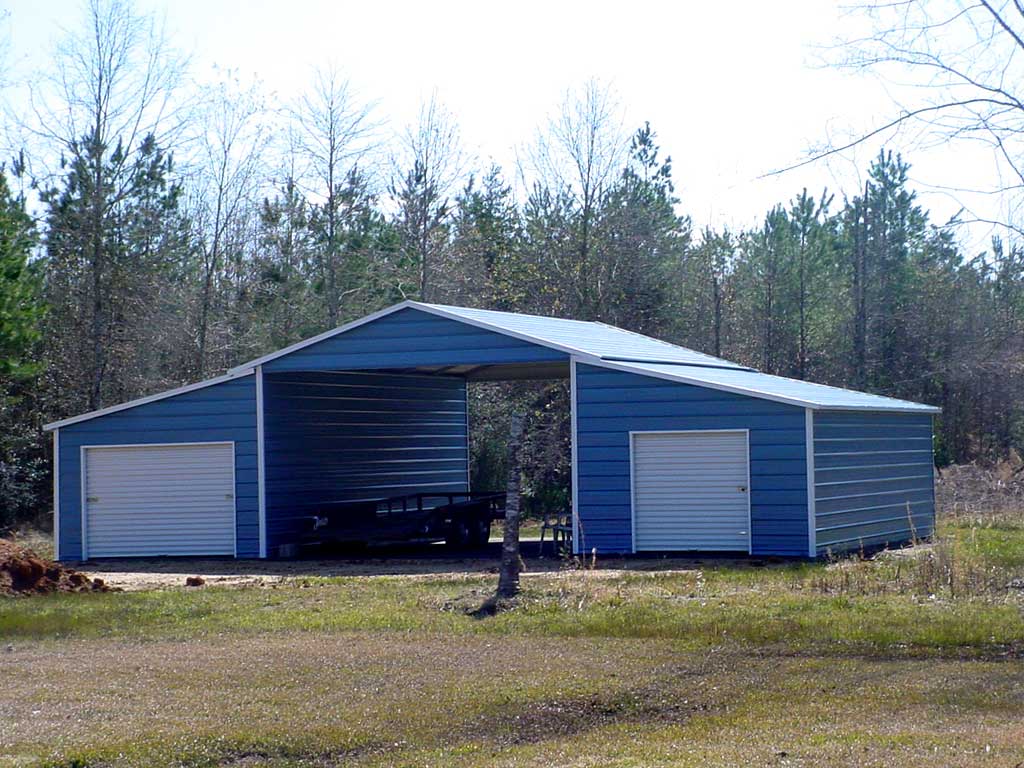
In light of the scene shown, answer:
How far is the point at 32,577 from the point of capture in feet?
56.2

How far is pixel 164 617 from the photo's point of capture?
14336 millimetres

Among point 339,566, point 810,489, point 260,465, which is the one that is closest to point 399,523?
point 339,566

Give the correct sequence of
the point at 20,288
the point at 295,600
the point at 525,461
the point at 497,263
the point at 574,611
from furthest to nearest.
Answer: the point at 497,263 → the point at 525,461 → the point at 20,288 → the point at 295,600 → the point at 574,611

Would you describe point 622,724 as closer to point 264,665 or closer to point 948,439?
point 264,665

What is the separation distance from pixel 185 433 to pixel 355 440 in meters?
4.11

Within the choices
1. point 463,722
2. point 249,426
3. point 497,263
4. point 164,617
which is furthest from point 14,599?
point 497,263

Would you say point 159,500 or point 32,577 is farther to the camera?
point 159,500

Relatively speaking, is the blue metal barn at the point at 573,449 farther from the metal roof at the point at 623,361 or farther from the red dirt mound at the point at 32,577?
the red dirt mound at the point at 32,577

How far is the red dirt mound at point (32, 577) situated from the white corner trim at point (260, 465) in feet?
15.2

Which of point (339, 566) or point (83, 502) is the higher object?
point (83, 502)

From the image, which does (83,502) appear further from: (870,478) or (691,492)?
(870,478)

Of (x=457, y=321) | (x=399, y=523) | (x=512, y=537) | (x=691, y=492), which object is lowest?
(x=399, y=523)

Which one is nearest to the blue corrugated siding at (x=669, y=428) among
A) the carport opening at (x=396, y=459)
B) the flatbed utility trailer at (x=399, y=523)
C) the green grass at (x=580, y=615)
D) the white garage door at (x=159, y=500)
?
the carport opening at (x=396, y=459)

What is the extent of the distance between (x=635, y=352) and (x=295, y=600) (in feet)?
31.0
